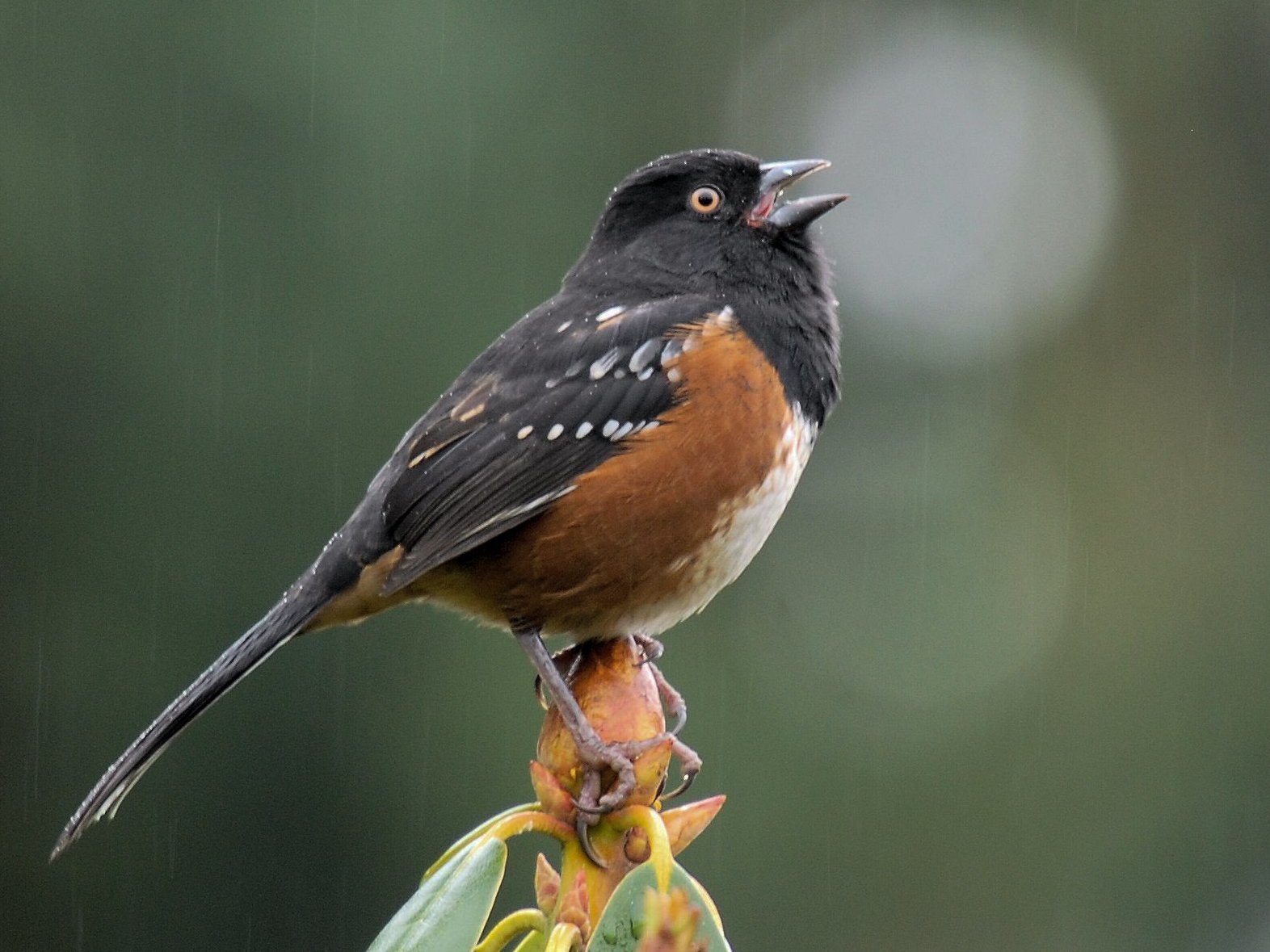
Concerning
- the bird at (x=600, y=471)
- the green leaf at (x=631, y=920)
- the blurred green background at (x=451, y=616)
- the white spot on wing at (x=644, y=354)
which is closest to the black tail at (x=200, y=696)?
the bird at (x=600, y=471)

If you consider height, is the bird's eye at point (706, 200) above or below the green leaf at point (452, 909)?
above

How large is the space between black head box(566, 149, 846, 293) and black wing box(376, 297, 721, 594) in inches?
4.7

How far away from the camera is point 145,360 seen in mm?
5465

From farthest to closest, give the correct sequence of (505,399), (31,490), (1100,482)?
(1100,482)
(31,490)
(505,399)

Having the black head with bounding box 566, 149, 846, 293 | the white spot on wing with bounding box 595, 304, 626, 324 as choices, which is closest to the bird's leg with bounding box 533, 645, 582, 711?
the white spot on wing with bounding box 595, 304, 626, 324

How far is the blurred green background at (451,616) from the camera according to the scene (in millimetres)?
5434

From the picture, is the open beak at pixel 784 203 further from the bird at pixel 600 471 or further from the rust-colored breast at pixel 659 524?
the rust-colored breast at pixel 659 524

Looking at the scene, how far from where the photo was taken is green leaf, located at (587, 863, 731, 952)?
1400mm

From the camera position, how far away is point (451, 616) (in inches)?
221

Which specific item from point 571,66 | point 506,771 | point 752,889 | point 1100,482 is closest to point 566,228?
point 571,66

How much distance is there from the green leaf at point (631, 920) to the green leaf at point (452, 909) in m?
0.13

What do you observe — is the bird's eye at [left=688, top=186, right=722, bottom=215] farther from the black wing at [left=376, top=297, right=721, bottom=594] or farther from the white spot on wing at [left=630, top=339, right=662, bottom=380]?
the white spot on wing at [left=630, top=339, right=662, bottom=380]

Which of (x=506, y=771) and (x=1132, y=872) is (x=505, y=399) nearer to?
(x=506, y=771)

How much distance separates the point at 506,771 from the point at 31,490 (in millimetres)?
1875
